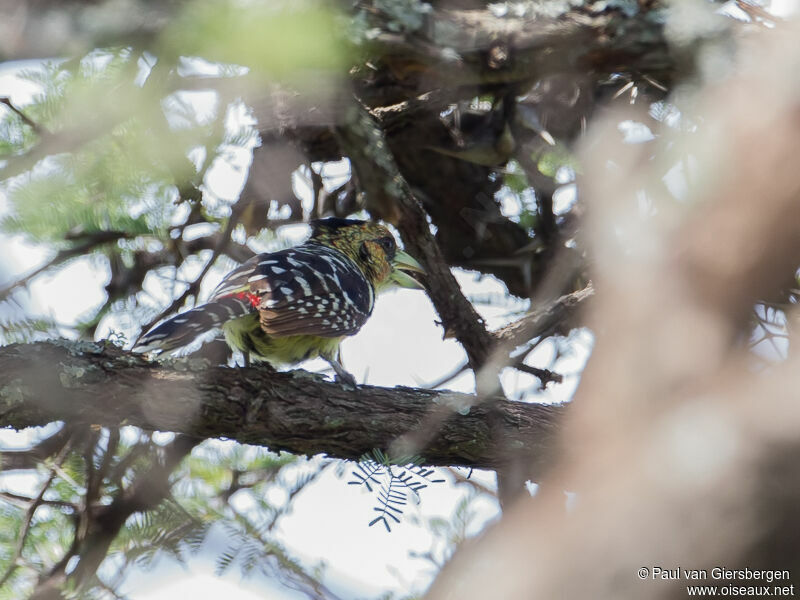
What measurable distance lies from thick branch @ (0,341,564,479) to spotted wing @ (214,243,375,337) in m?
0.32

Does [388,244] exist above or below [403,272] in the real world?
above

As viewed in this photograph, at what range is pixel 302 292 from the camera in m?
3.45

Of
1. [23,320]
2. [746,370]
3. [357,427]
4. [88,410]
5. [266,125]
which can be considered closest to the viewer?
[746,370]

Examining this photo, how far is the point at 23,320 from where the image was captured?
1.47 meters

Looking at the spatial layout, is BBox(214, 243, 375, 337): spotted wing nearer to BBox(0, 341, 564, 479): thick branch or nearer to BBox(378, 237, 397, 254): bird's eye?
BBox(0, 341, 564, 479): thick branch

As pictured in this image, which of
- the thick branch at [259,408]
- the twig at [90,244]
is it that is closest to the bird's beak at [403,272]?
the thick branch at [259,408]

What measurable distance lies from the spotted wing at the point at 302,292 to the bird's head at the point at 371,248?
0.47 m

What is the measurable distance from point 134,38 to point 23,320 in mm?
840

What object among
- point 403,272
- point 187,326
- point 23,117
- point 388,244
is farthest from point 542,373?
point 23,117

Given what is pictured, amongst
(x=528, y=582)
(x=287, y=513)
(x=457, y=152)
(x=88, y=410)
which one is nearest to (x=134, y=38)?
(x=88, y=410)

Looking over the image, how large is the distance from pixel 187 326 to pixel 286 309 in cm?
47

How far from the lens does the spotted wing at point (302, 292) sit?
10.9 ft

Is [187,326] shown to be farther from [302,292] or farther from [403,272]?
[403,272]

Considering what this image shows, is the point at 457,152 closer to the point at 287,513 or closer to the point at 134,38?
the point at 287,513
